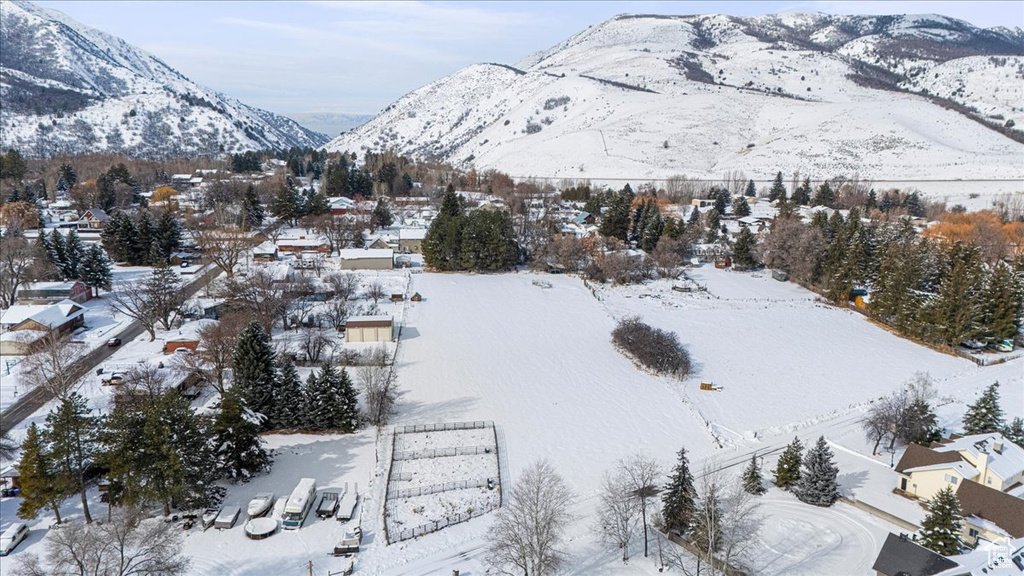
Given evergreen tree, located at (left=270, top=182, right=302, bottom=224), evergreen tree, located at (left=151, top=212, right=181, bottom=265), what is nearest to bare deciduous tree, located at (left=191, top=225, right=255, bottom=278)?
evergreen tree, located at (left=151, top=212, right=181, bottom=265)

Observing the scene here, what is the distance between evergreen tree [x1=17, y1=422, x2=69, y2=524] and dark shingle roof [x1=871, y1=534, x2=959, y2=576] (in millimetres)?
26289

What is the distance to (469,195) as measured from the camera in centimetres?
9325

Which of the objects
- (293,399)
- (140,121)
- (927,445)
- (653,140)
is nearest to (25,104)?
(140,121)

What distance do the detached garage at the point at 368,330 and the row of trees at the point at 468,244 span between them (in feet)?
63.1

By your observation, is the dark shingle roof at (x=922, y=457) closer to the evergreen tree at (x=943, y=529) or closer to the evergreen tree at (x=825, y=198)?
the evergreen tree at (x=943, y=529)

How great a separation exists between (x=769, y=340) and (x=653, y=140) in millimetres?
98189

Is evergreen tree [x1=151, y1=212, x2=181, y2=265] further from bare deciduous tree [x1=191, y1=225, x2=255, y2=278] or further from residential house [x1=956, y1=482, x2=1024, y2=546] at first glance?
residential house [x1=956, y1=482, x2=1024, y2=546]

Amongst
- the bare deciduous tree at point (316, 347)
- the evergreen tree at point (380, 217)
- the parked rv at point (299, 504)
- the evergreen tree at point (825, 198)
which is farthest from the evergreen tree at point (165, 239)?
the evergreen tree at point (825, 198)

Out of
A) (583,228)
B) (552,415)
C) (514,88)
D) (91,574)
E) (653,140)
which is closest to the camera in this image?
(91,574)

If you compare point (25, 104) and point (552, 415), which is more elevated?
point (25, 104)

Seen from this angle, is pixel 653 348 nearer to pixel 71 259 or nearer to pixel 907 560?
pixel 907 560

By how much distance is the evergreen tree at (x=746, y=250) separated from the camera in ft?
194

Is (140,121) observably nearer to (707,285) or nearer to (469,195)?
(469,195)

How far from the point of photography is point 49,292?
41469 mm
